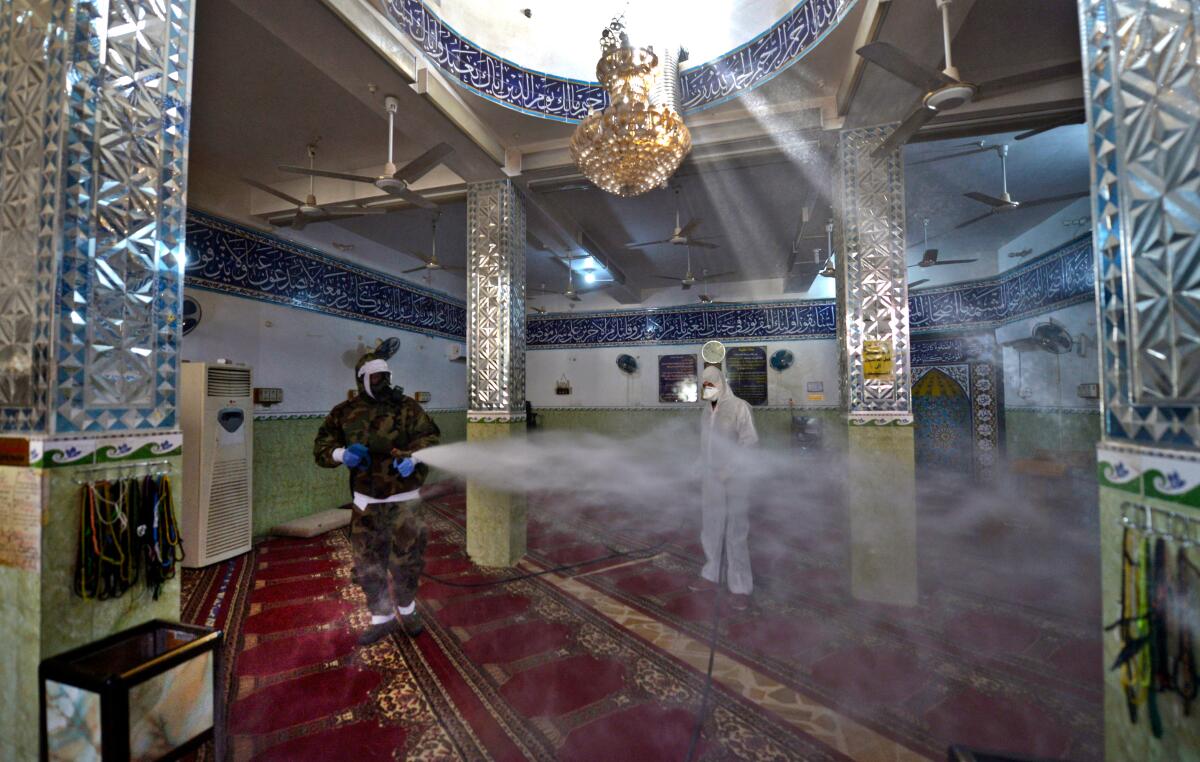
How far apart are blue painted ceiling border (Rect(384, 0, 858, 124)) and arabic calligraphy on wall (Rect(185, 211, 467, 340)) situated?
2936 millimetres

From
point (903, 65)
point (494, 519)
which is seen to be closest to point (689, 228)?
point (903, 65)

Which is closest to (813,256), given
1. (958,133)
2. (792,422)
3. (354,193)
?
(792,422)

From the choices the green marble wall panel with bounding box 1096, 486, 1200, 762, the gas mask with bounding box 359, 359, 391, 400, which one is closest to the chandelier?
the gas mask with bounding box 359, 359, 391, 400

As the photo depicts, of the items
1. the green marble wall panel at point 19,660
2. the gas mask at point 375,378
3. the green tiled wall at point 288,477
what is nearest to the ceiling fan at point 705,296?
the green tiled wall at point 288,477

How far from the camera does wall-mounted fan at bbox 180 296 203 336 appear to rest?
4243mm

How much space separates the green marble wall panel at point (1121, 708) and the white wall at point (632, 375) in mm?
7172

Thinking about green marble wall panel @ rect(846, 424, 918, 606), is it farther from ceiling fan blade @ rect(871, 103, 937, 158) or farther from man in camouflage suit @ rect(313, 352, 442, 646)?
man in camouflage suit @ rect(313, 352, 442, 646)

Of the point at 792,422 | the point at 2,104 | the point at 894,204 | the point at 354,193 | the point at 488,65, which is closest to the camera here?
the point at 2,104

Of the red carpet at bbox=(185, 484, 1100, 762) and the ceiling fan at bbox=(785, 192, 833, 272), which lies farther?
the ceiling fan at bbox=(785, 192, 833, 272)

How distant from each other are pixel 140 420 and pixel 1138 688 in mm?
2675

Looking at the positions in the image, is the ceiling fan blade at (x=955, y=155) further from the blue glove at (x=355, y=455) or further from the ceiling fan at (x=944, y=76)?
the blue glove at (x=355, y=455)

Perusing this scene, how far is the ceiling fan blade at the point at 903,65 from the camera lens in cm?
224

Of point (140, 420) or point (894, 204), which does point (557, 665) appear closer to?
point (140, 420)

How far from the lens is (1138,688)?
3.38 ft
